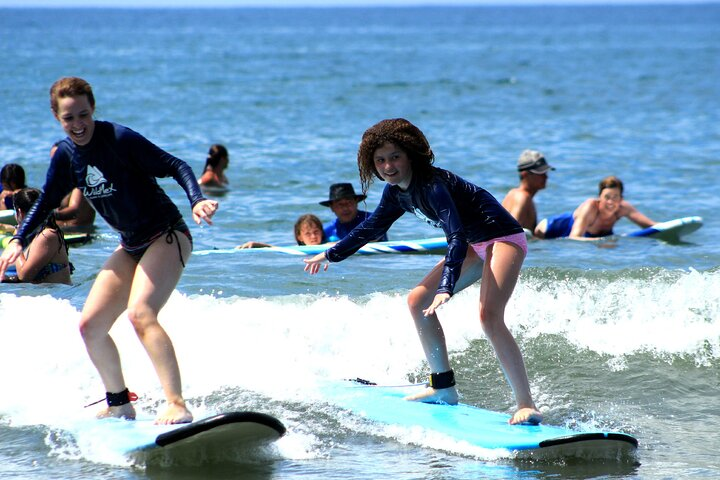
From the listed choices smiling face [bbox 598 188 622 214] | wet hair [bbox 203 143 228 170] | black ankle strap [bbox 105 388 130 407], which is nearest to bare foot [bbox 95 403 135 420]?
black ankle strap [bbox 105 388 130 407]

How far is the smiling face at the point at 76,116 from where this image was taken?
5.02 meters

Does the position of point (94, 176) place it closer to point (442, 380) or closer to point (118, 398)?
point (118, 398)

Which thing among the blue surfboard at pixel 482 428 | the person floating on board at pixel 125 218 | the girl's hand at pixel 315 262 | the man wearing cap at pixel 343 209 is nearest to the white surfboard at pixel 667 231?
the man wearing cap at pixel 343 209

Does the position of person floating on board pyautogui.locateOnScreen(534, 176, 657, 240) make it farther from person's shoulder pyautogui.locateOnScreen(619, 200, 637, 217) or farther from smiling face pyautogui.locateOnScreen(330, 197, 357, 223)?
smiling face pyautogui.locateOnScreen(330, 197, 357, 223)

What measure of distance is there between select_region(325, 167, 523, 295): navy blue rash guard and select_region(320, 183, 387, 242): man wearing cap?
488cm

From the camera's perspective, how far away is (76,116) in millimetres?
5035

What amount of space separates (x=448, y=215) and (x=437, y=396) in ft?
4.30

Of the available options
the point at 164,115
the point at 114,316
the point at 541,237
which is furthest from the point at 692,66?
the point at 114,316

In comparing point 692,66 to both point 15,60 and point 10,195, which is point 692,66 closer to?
point 15,60

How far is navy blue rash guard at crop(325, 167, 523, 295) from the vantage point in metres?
5.16

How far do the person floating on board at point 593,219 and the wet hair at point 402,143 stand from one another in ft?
23.0

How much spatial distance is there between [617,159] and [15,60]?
3345 centimetres

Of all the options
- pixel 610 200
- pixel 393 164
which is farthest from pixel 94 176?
pixel 610 200

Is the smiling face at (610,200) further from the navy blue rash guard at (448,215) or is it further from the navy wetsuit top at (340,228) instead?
the navy blue rash guard at (448,215)
